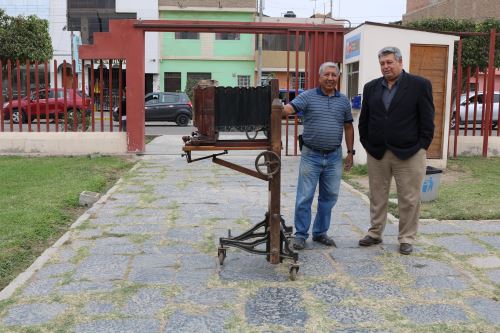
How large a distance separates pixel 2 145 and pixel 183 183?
5.10m

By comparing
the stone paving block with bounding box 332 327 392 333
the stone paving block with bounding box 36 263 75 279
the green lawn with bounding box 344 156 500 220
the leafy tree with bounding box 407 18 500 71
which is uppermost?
the leafy tree with bounding box 407 18 500 71

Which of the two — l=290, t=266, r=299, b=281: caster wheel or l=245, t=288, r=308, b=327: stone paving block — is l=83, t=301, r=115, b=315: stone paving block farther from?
l=290, t=266, r=299, b=281: caster wheel

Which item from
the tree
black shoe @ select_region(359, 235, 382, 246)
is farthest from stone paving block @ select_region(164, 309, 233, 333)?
the tree

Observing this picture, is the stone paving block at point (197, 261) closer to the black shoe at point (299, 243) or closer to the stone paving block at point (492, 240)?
the black shoe at point (299, 243)

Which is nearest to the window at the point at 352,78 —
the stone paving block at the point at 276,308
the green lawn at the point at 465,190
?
the green lawn at the point at 465,190

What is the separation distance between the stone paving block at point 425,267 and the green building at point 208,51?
2902 cm

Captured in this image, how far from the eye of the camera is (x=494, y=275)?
4555mm

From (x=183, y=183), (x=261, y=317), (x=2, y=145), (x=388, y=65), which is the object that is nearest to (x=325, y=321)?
(x=261, y=317)

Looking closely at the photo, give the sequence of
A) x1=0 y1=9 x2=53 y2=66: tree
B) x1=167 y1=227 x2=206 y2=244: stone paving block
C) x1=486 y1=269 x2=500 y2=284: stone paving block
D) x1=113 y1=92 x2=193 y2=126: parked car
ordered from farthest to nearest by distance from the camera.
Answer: x1=0 y1=9 x2=53 y2=66: tree < x1=113 y1=92 x2=193 y2=126: parked car < x1=167 y1=227 x2=206 y2=244: stone paving block < x1=486 y1=269 x2=500 y2=284: stone paving block

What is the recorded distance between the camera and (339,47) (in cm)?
1109

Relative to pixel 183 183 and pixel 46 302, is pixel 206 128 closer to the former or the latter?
pixel 46 302

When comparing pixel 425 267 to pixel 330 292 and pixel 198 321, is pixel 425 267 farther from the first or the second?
pixel 198 321

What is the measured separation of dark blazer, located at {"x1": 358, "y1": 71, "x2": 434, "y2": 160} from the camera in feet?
16.2

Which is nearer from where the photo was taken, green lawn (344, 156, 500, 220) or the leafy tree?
green lawn (344, 156, 500, 220)
